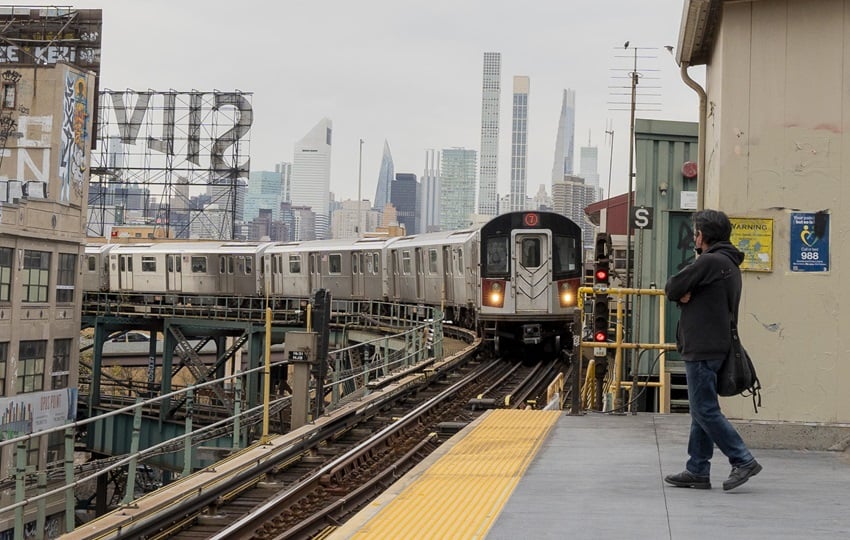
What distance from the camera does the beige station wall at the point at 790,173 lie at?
7.70 m

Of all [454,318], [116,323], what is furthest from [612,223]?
[116,323]

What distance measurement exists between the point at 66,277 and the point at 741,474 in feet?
116

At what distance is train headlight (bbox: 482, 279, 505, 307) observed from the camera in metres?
23.7

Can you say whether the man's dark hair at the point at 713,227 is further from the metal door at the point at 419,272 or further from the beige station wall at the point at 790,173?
the metal door at the point at 419,272

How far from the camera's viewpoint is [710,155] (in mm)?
8859

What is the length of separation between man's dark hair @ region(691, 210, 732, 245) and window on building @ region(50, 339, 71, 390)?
33862mm

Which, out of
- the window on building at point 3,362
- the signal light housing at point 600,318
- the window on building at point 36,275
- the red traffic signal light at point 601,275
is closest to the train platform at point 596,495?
the signal light housing at point 600,318

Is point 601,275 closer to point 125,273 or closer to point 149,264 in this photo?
point 149,264

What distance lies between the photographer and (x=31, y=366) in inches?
1410

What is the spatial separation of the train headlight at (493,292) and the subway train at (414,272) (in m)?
0.02

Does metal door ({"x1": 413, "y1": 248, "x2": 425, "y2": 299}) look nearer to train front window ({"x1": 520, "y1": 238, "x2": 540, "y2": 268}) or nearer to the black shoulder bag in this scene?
train front window ({"x1": 520, "y1": 238, "x2": 540, "y2": 268})

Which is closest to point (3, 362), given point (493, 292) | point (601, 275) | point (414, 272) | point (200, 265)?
point (414, 272)

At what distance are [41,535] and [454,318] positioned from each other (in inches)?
890

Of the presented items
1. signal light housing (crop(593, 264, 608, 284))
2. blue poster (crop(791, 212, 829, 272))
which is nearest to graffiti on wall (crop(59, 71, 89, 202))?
signal light housing (crop(593, 264, 608, 284))
